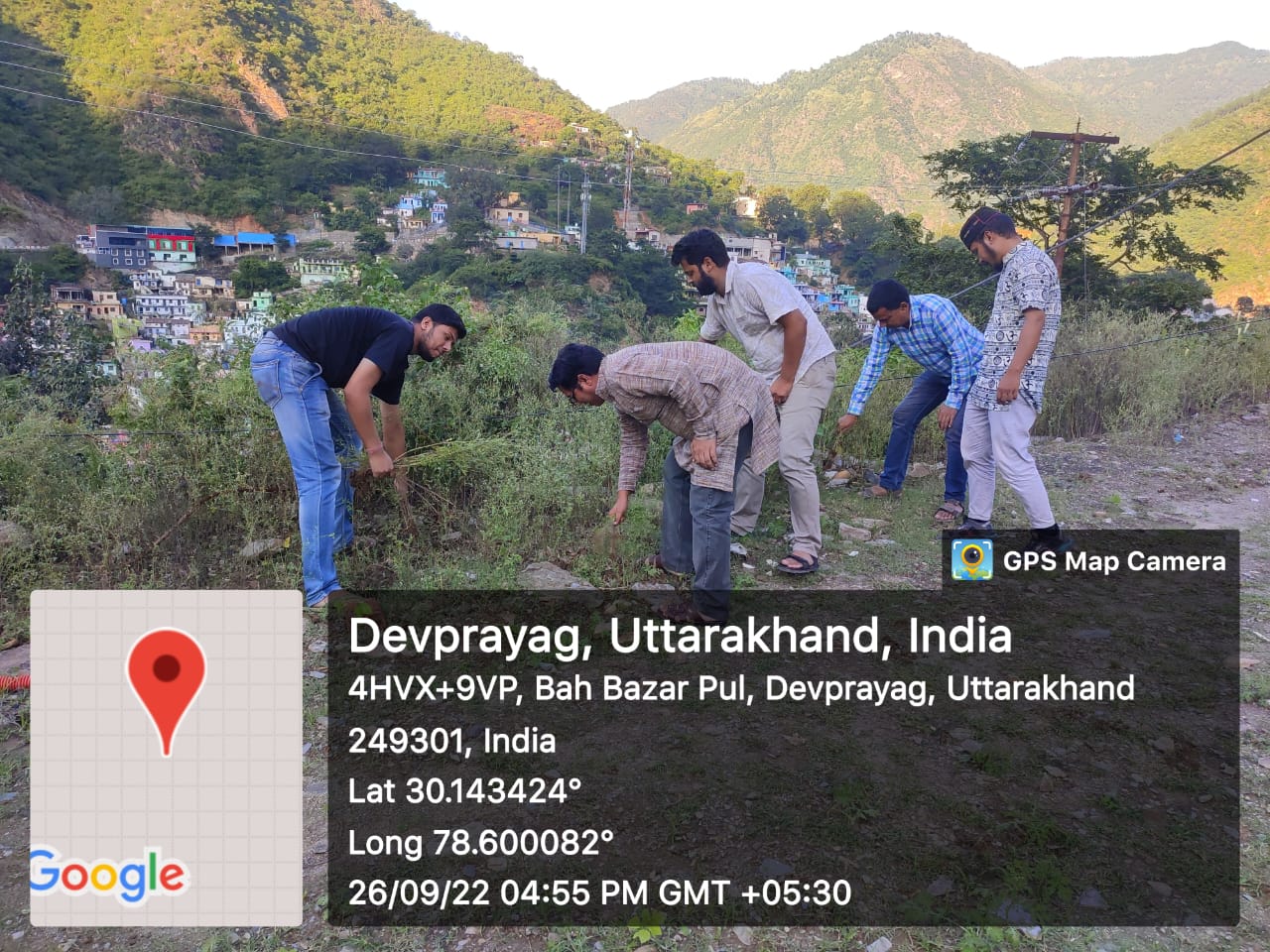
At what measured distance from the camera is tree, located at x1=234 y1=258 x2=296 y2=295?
31.1 meters

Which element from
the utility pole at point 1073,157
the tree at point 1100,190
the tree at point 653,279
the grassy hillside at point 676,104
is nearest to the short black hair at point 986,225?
the utility pole at point 1073,157

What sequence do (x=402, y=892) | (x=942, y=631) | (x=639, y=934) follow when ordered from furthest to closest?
(x=942, y=631) < (x=402, y=892) < (x=639, y=934)

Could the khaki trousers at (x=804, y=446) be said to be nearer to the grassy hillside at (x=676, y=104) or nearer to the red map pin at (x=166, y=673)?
the red map pin at (x=166, y=673)

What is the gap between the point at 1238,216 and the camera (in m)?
36.3

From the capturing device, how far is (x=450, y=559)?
3896 mm

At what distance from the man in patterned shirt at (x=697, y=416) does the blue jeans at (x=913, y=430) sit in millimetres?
1983

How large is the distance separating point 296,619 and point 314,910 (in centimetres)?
73

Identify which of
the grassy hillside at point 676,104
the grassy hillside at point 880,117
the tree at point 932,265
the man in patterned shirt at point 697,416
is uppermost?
the grassy hillside at point 676,104

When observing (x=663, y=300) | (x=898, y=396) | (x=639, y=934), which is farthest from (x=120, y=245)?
(x=639, y=934)

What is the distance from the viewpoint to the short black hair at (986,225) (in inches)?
154

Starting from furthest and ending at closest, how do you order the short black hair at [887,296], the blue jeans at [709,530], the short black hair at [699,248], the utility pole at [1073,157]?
1. the utility pole at [1073,157]
2. the short black hair at [887,296]
3. the short black hair at [699,248]
4. the blue jeans at [709,530]

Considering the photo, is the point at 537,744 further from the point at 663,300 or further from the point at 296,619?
the point at 663,300

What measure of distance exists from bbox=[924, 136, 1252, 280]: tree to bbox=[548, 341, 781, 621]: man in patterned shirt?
18648 millimetres

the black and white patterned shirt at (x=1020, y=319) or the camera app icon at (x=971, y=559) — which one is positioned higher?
the black and white patterned shirt at (x=1020, y=319)
